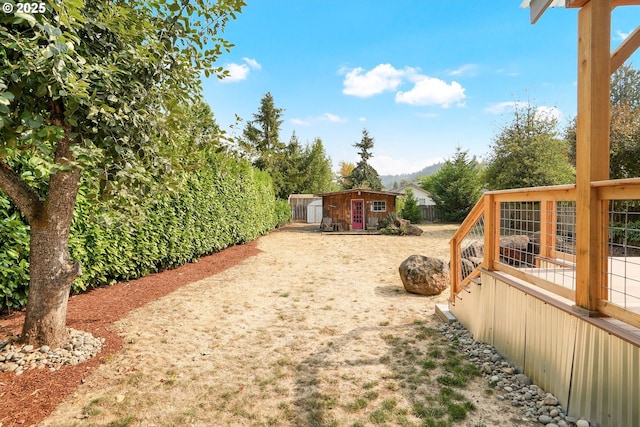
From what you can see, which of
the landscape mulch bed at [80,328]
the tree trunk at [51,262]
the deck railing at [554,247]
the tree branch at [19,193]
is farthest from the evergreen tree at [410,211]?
the tree branch at [19,193]

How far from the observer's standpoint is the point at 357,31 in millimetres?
11820

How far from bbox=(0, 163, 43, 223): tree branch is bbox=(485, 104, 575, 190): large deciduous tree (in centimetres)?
1869

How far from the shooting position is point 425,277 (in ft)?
18.1

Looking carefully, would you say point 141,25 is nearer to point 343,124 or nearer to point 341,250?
point 341,250

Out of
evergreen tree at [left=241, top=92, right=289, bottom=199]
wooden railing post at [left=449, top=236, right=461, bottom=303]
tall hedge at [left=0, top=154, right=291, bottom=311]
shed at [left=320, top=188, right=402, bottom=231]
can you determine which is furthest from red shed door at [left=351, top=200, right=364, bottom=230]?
wooden railing post at [left=449, top=236, right=461, bottom=303]

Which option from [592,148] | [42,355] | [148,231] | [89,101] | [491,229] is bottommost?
[42,355]

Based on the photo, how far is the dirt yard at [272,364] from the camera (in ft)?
7.84

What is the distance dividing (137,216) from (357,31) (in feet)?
38.1

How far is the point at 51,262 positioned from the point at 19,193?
725mm

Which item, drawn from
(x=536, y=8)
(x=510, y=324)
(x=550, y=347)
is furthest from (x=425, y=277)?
(x=536, y=8)

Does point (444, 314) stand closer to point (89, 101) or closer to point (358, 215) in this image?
point (89, 101)

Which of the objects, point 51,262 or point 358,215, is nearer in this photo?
point 51,262

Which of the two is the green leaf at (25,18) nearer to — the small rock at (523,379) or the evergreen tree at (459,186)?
the small rock at (523,379)

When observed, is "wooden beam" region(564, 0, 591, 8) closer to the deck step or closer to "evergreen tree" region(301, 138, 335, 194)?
the deck step
